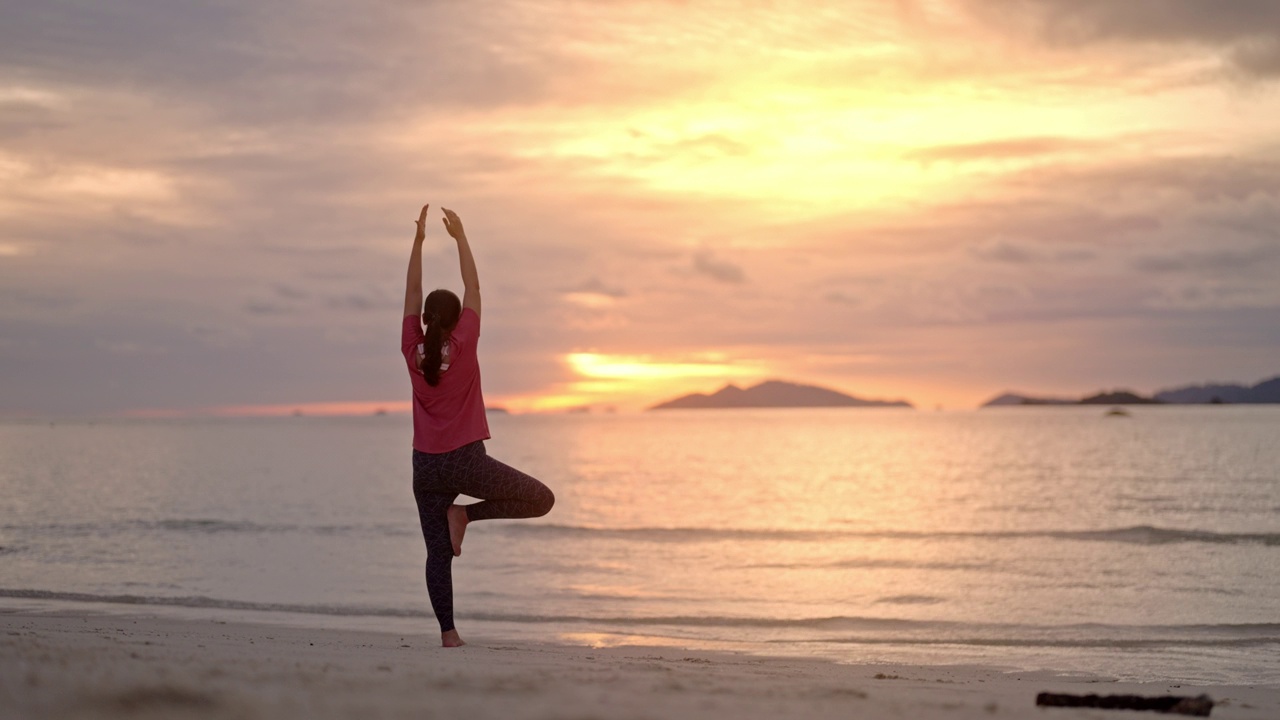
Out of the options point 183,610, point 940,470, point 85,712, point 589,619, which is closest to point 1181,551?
point 589,619

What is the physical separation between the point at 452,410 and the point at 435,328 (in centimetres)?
52

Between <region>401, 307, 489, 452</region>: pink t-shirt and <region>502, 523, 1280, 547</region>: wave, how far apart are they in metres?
17.9

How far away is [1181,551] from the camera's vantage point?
70.1 ft

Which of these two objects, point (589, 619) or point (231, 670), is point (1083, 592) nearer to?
point (589, 619)

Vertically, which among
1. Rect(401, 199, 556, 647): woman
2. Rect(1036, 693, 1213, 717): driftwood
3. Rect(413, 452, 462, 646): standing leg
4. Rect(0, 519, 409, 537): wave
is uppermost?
Rect(401, 199, 556, 647): woman

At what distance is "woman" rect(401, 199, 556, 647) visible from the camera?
5.94 meters

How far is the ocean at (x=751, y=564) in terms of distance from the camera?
1145 cm

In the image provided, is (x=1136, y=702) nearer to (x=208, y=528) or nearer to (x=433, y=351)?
(x=433, y=351)

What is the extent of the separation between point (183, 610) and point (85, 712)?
1006 centimetres

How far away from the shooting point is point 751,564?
1881 cm

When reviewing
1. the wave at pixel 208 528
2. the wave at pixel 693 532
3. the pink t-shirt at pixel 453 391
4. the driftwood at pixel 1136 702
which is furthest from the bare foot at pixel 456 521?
the wave at pixel 208 528

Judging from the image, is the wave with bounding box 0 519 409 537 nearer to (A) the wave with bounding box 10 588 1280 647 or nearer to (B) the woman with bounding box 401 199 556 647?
(A) the wave with bounding box 10 588 1280 647

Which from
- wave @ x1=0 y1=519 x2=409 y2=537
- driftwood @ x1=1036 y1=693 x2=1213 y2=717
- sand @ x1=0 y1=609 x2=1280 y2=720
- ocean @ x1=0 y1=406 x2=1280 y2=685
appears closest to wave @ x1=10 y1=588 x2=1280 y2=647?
ocean @ x1=0 y1=406 x2=1280 y2=685

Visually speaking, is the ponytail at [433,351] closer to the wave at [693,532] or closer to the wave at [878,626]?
the wave at [878,626]
